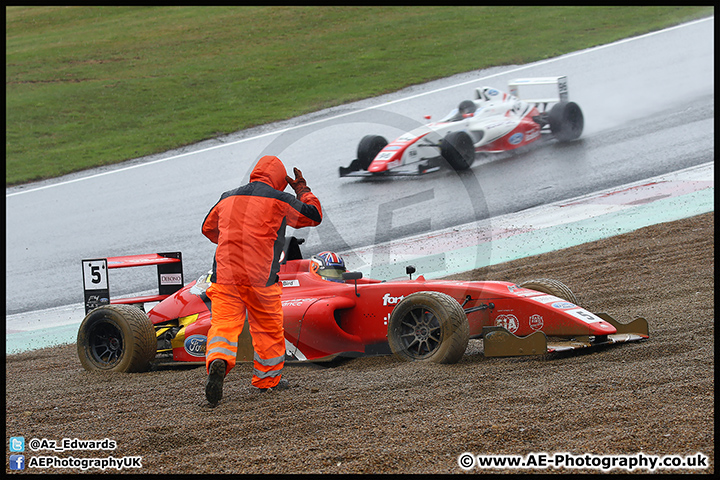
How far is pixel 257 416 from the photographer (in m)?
4.75

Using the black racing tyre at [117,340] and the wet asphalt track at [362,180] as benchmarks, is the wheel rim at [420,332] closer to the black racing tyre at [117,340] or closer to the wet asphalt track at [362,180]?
the black racing tyre at [117,340]

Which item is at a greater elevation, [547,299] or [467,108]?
[467,108]

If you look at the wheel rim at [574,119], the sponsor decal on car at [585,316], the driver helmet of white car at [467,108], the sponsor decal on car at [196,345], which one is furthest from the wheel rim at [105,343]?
the wheel rim at [574,119]

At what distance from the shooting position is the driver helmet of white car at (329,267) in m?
6.58

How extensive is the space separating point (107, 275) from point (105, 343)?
63 centimetres

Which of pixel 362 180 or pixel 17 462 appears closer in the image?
pixel 17 462

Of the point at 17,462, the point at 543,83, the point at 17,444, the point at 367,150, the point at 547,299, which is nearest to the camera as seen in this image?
the point at 17,462

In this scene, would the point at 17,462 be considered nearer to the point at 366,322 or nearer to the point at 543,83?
the point at 366,322

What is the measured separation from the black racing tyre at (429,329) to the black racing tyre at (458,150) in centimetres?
768

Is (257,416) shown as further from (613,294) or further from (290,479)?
(613,294)

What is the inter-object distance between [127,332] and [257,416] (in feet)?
6.73

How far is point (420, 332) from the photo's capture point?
A: 18.9 ft

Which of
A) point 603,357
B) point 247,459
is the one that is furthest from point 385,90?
point 247,459


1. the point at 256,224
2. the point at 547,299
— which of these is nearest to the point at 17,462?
the point at 256,224
